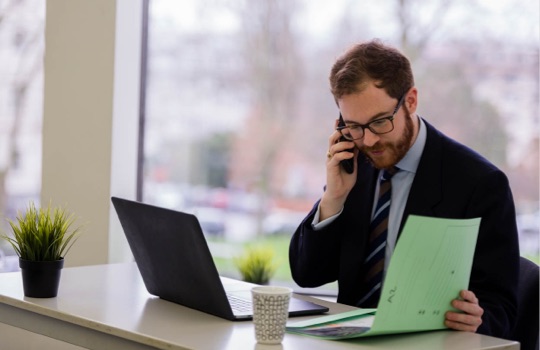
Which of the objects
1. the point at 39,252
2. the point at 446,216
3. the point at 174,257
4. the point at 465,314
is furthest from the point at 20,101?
the point at 465,314

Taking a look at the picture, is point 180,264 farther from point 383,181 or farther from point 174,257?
point 383,181

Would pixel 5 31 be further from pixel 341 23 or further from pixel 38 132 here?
pixel 341 23

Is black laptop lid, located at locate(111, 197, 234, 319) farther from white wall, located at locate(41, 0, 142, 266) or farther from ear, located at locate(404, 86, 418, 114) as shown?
white wall, located at locate(41, 0, 142, 266)

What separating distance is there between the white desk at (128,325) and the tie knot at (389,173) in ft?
1.54

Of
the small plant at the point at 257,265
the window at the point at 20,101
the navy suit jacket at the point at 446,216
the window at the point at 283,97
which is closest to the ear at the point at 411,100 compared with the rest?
the navy suit jacket at the point at 446,216

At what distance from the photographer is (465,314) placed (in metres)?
2.01

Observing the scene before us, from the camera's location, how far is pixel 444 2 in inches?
144

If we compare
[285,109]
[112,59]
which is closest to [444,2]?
[285,109]

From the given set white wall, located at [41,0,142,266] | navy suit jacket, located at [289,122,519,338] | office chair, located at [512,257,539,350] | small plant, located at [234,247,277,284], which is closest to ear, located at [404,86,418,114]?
navy suit jacket, located at [289,122,519,338]

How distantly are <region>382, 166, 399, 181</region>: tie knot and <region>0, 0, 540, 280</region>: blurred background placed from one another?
114cm

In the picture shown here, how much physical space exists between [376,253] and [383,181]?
220mm

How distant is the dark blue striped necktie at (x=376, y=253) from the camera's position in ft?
8.45

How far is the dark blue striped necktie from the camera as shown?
8.45 ft

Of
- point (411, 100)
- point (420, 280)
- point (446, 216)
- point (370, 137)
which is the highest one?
point (411, 100)
